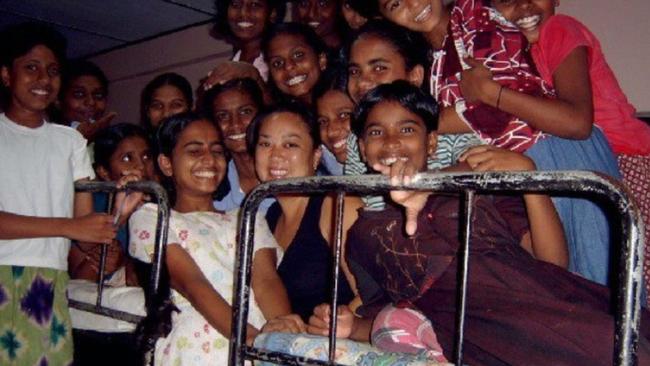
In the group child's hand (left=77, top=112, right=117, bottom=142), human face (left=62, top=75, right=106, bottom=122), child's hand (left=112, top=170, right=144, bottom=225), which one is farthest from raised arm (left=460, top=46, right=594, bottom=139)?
human face (left=62, top=75, right=106, bottom=122)

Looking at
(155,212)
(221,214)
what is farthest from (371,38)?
(155,212)

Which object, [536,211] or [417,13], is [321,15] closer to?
[417,13]

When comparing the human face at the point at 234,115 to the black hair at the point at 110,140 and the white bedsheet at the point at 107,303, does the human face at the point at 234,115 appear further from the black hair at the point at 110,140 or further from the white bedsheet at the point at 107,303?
the white bedsheet at the point at 107,303

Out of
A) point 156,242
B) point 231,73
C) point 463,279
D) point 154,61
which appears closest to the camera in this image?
point 463,279

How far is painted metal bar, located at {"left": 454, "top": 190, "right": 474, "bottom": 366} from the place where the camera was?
119cm

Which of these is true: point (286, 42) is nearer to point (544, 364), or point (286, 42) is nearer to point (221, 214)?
point (221, 214)

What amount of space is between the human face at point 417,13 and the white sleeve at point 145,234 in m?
1.12

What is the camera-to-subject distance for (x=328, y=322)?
1.62 m

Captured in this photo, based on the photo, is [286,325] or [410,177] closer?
[410,177]

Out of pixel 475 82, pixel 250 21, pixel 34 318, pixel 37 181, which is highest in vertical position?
pixel 250 21

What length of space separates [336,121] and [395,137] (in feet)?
1.85

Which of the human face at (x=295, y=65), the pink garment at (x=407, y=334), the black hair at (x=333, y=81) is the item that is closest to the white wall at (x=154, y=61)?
the human face at (x=295, y=65)

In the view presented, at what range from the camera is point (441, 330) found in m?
1.37

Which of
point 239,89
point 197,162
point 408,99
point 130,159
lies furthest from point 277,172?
point 130,159
